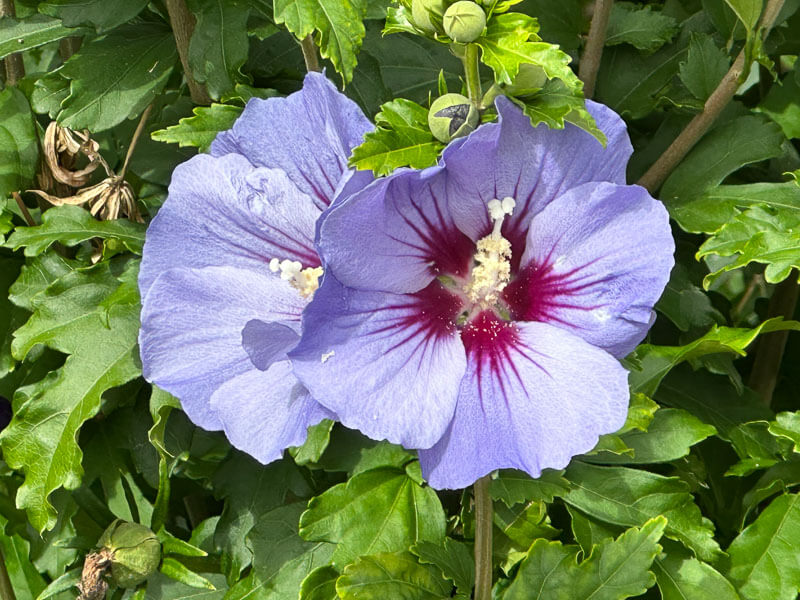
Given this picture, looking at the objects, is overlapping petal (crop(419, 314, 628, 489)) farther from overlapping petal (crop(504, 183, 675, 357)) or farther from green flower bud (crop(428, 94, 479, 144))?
green flower bud (crop(428, 94, 479, 144))

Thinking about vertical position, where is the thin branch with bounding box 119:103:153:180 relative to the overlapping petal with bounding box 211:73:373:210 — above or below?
A: below

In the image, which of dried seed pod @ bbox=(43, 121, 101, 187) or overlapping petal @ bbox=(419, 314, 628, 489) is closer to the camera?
overlapping petal @ bbox=(419, 314, 628, 489)

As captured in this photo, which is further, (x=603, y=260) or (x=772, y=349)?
(x=772, y=349)

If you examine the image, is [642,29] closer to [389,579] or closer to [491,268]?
[491,268]

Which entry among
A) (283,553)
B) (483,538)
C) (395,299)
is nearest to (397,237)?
(395,299)

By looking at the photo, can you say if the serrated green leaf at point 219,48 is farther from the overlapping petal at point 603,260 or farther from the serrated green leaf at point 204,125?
the overlapping petal at point 603,260

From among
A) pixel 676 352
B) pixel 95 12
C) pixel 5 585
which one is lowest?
pixel 5 585

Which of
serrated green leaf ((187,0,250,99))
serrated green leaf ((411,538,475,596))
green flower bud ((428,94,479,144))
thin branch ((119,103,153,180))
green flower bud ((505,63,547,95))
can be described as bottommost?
serrated green leaf ((411,538,475,596))

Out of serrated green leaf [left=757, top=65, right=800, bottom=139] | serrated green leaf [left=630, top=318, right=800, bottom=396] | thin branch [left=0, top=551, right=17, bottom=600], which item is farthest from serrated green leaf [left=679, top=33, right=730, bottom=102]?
thin branch [left=0, top=551, right=17, bottom=600]
